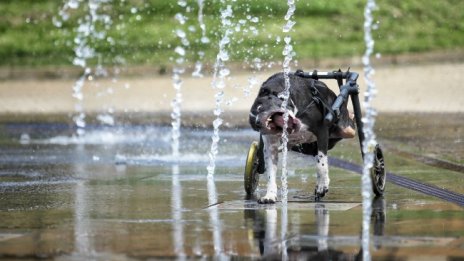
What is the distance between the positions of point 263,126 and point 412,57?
18523 mm

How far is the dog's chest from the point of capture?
10.5 meters

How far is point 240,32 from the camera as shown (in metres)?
32.1

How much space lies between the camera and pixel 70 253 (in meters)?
8.04

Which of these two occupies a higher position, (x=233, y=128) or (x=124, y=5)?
(x=124, y=5)

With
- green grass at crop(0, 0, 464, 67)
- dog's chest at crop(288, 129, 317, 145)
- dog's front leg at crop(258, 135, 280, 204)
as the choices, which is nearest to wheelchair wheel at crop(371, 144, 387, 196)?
dog's chest at crop(288, 129, 317, 145)

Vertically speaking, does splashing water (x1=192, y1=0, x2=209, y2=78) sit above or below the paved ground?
above

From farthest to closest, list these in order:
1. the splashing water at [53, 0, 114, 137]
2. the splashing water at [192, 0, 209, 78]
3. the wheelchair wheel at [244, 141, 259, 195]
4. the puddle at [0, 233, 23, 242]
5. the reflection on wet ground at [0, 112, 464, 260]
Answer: the splashing water at [53, 0, 114, 137] → the splashing water at [192, 0, 209, 78] → the wheelchair wheel at [244, 141, 259, 195] → the puddle at [0, 233, 23, 242] → the reflection on wet ground at [0, 112, 464, 260]

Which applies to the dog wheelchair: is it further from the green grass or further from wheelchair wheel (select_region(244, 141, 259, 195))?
the green grass

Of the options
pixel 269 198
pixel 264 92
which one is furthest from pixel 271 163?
pixel 264 92

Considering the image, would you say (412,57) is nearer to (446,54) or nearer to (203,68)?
(446,54)

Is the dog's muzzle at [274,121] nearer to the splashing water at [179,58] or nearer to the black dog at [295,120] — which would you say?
the black dog at [295,120]

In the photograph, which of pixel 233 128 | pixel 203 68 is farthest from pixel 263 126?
pixel 203 68

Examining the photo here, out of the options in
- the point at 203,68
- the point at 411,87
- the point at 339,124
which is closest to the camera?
the point at 339,124

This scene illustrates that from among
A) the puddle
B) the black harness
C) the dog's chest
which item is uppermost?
the black harness
